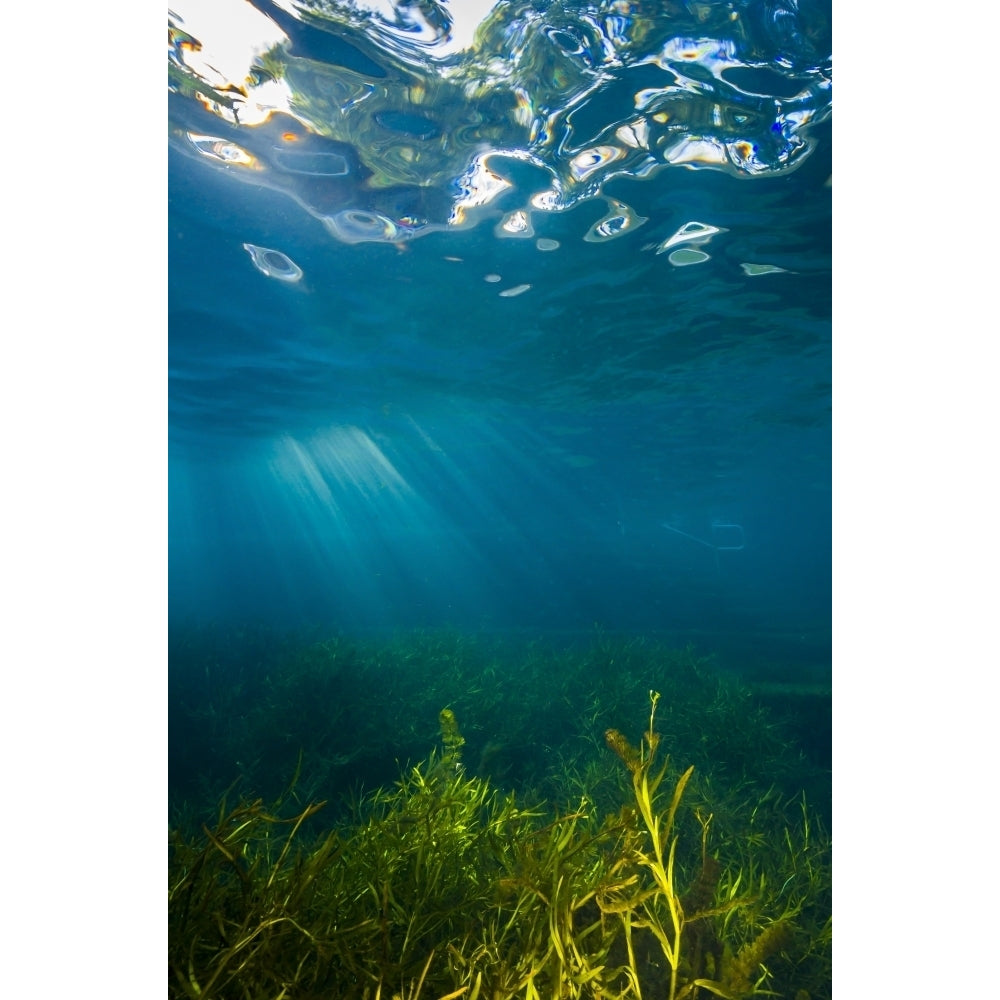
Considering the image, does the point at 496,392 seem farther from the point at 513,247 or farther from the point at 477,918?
the point at 477,918

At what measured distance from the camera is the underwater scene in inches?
111

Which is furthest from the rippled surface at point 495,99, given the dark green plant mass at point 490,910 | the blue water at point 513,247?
the dark green plant mass at point 490,910

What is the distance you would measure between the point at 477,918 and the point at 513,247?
811 cm

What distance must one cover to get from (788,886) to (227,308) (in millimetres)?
11606

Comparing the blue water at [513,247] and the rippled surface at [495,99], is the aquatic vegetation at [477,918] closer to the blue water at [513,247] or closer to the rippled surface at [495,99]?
the blue water at [513,247]

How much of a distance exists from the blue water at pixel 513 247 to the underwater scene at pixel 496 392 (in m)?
0.05

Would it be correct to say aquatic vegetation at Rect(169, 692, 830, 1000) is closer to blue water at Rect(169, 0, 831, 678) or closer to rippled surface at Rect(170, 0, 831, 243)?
blue water at Rect(169, 0, 831, 678)

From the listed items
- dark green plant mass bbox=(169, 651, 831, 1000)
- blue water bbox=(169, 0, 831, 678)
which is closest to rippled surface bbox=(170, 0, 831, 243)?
blue water bbox=(169, 0, 831, 678)

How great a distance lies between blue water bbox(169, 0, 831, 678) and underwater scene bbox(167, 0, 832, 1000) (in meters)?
0.05

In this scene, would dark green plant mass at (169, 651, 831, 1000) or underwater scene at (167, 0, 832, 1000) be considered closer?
dark green plant mass at (169, 651, 831, 1000)

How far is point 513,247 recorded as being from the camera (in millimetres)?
8328
